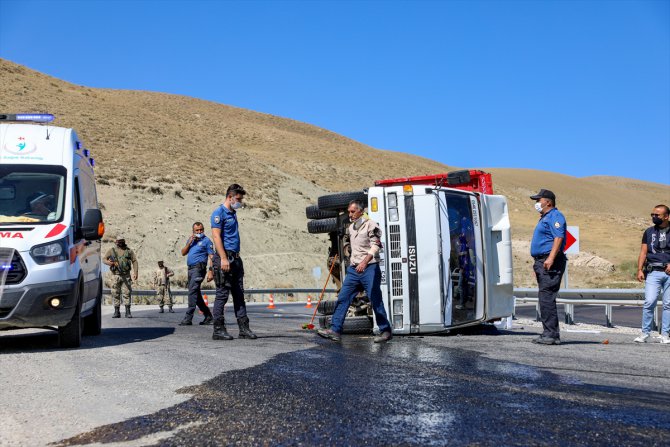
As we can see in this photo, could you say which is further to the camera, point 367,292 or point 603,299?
point 603,299

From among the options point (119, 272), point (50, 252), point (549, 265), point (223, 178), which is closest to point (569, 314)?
point (549, 265)

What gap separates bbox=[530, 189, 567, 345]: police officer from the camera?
33.6 feet

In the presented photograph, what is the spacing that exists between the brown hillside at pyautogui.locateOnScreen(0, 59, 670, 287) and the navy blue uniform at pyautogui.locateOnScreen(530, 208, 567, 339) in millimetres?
27963

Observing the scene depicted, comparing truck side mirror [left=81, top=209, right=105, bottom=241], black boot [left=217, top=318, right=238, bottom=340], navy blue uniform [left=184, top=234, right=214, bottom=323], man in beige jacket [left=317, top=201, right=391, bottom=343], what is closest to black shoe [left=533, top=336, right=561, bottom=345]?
man in beige jacket [left=317, top=201, right=391, bottom=343]

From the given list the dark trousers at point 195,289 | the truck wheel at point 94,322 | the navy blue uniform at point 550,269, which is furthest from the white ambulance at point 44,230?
the navy blue uniform at point 550,269

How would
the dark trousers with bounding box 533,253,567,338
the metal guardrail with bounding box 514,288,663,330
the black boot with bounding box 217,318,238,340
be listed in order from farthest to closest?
the metal guardrail with bounding box 514,288,663,330 → the black boot with bounding box 217,318,238,340 → the dark trousers with bounding box 533,253,567,338

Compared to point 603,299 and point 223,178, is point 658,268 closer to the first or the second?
point 603,299

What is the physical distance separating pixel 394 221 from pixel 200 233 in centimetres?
533

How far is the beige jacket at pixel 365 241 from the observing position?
10383 millimetres

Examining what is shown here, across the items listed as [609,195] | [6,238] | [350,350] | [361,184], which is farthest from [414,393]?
[609,195]

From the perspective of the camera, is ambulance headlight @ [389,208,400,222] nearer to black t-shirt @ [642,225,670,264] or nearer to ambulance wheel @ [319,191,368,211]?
ambulance wheel @ [319,191,368,211]

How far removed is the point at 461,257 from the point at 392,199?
140 centimetres

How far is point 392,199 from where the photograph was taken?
11336 millimetres

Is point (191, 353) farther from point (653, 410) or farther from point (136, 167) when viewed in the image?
point (136, 167)
